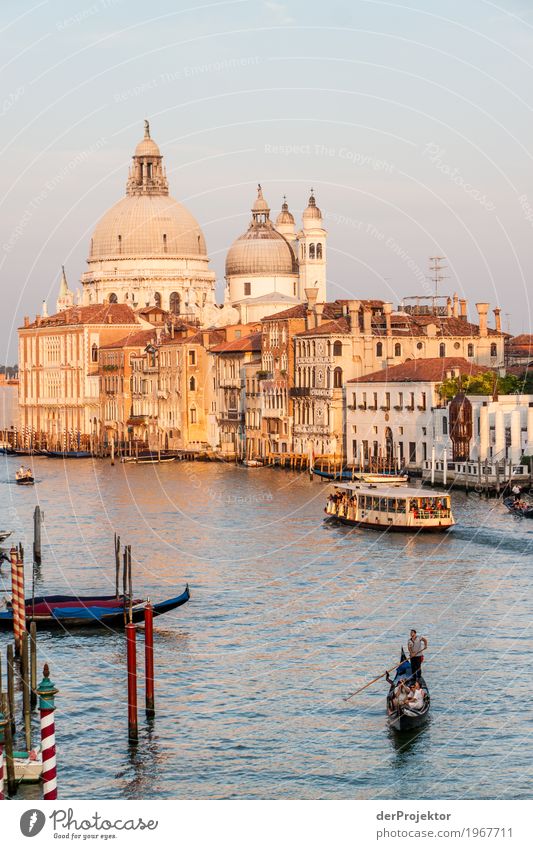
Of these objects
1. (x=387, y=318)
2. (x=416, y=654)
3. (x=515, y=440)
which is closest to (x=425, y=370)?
(x=387, y=318)

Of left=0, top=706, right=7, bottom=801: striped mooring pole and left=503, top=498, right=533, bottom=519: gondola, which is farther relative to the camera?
left=503, top=498, right=533, bottom=519: gondola

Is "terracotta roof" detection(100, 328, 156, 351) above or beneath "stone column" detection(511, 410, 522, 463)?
above

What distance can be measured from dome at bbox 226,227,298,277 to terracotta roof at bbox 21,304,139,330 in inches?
272

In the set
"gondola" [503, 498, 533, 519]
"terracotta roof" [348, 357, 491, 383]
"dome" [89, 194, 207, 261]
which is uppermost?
"dome" [89, 194, 207, 261]

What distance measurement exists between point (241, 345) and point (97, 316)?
55.4 ft

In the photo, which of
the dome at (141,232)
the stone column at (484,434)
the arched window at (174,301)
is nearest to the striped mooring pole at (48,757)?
the stone column at (484,434)

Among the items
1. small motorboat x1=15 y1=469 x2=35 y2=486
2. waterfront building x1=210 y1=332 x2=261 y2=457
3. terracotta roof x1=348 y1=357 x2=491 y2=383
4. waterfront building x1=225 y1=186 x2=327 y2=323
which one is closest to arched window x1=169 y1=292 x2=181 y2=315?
waterfront building x1=225 y1=186 x2=327 y2=323

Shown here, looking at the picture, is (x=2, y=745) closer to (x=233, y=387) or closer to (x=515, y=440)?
(x=515, y=440)

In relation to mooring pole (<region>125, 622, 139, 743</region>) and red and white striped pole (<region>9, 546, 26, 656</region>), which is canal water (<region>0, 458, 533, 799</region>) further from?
red and white striped pole (<region>9, 546, 26, 656</region>)

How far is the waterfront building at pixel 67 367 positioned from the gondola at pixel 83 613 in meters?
59.5

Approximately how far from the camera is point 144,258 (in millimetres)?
108125

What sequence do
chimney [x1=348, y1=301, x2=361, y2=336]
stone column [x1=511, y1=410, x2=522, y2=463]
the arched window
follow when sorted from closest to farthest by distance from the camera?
stone column [x1=511, y1=410, x2=522, y2=463]
chimney [x1=348, y1=301, x2=361, y2=336]
the arched window

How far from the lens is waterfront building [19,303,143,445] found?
9431 centimetres

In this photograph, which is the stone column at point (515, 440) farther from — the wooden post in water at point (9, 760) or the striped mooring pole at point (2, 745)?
the wooden post in water at point (9, 760)
